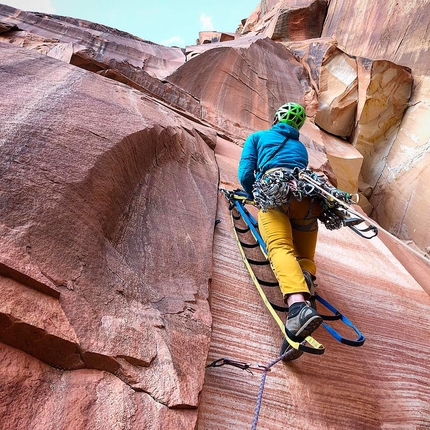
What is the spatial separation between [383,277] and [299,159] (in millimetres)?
2193

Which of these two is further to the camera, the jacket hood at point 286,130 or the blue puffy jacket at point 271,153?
the jacket hood at point 286,130

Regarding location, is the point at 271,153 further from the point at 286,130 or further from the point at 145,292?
the point at 145,292

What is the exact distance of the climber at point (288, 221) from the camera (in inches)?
86.7

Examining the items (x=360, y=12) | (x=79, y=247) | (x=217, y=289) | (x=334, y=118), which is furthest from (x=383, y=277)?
(x=360, y=12)

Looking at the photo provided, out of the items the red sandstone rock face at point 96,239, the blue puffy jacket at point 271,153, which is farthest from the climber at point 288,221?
the red sandstone rock face at point 96,239

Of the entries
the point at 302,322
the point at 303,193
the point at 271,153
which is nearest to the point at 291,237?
the point at 303,193

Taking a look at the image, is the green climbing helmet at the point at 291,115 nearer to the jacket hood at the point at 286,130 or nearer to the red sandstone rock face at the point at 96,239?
the jacket hood at the point at 286,130

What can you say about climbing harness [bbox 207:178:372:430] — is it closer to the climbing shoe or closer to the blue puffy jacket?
the climbing shoe

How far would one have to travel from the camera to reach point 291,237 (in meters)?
2.68

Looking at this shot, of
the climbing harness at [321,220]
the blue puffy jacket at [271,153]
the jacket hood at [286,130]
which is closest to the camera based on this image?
the climbing harness at [321,220]

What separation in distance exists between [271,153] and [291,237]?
0.90 metres

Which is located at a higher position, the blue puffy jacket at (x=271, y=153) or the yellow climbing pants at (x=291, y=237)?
the blue puffy jacket at (x=271, y=153)

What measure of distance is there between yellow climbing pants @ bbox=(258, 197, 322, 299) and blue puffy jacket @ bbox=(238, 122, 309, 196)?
0.44m

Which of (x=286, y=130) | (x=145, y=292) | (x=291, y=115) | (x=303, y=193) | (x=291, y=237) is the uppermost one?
(x=291, y=115)
